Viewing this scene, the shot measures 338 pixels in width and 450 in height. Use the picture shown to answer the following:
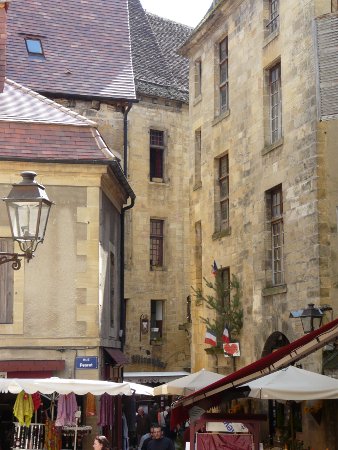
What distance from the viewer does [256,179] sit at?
2230 centimetres

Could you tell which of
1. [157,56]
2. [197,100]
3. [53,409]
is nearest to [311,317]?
[53,409]

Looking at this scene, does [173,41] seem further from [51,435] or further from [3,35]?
[51,435]

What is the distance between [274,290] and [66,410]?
627cm

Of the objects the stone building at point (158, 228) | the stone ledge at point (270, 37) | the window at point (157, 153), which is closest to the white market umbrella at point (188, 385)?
the stone ledge at point (270, 37)

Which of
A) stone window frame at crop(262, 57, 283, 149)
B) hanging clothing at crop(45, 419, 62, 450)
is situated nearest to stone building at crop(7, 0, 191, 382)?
stone window frame at crop(262, 57, 283, 149)

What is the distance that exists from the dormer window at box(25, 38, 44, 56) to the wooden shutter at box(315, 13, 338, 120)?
1073 cm

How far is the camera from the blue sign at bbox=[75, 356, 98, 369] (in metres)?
18.0

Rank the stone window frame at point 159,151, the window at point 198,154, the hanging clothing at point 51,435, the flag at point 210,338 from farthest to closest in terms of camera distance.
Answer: the stone window frame at point 159,151, the window at point 198,154, the flag at point 210,338, the hanging clothing at point 51,435

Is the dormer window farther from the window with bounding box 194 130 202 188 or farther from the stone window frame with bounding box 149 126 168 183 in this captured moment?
the stone window frame with bounding box 149 126 168 183

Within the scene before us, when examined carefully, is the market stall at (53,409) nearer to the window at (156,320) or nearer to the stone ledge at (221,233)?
the stone ledge at (221,233)

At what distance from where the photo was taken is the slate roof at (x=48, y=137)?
1847 cm

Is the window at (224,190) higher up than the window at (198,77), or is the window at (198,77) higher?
the window at (198,77)

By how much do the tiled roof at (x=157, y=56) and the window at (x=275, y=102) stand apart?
13041mm

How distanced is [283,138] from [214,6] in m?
6.80
